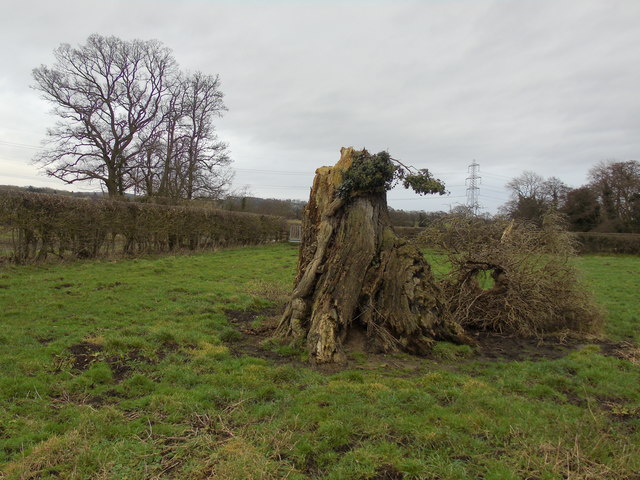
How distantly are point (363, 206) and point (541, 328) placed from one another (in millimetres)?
4247

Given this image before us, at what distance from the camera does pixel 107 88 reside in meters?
27.1

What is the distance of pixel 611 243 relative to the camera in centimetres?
3053

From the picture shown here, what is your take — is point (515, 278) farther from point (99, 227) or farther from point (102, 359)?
point (99, 227)

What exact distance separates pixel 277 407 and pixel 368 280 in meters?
2.96

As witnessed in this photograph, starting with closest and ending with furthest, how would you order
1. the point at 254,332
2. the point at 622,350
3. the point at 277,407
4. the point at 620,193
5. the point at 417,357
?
the point at 277,407
the point at 417,357
the point at 622,350
the point at 254,332
the point at 620,193

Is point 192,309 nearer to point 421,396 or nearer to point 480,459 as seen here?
point 421,396

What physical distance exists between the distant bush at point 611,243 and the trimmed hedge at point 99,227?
26742mm

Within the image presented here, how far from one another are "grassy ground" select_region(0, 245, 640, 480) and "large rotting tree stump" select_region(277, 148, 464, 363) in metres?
0.49

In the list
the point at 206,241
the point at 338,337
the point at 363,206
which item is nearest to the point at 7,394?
the point at 338,337

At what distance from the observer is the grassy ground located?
320 centimetres

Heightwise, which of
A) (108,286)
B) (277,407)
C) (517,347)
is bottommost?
(517,347)

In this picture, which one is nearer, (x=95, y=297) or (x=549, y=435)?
(x=549, y=435)

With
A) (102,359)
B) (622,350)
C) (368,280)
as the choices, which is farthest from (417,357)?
(102,359)

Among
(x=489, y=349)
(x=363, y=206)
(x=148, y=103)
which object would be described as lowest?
(x=489, y=349)
